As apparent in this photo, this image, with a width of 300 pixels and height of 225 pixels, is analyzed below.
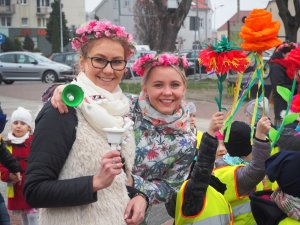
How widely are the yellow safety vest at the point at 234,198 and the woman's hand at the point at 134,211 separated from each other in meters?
0.80

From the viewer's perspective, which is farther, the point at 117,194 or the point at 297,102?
the point at 297,102

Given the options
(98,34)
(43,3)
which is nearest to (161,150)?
(98,34)

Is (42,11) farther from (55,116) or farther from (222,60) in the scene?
(55,116)

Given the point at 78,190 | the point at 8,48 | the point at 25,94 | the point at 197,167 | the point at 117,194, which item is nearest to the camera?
the point at 78,190

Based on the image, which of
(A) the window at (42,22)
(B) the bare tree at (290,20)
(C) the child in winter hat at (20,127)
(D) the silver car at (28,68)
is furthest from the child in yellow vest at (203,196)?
(A) the window at (42,22)

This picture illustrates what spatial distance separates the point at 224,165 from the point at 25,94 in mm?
16997

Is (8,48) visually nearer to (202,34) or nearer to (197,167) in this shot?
(202,34)

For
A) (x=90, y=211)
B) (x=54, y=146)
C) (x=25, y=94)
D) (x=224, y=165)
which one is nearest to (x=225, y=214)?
(x=224, y=165)

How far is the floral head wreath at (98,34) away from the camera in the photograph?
7.59 ft

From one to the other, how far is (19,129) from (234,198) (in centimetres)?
293

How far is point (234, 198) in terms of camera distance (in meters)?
2.98

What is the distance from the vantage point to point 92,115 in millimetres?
2088

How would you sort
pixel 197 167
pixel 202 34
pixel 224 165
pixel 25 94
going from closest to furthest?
pixel 197 167, pixel 224 165, pixel 25 94, pixel 202 34

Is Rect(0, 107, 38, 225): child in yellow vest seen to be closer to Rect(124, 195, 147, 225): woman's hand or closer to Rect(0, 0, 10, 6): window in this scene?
Rect(124, 195, 147, 225): woman's hand
